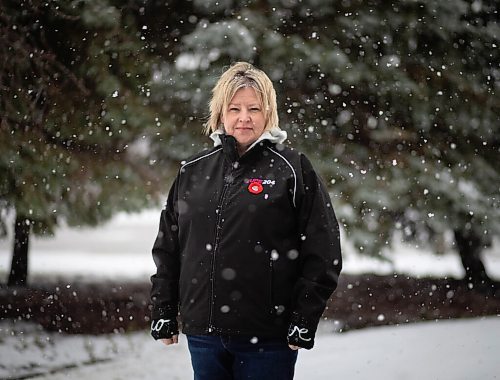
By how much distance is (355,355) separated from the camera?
6.07 metres

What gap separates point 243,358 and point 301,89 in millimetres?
4969

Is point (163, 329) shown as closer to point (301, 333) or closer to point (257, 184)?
point (301, 333)

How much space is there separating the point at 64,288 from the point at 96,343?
12.3 ft

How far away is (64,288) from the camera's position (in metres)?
10.7

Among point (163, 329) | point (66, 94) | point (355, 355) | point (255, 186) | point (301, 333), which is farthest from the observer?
point (66, 94)

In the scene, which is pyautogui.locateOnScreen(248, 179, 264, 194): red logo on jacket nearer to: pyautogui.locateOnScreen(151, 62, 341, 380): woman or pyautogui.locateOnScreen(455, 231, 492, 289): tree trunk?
pyautogui.locateOnScreen(151, 62, 341, 380): woman

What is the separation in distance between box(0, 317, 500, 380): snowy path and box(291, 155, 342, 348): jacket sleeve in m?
3.37

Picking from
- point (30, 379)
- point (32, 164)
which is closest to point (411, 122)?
point (32, 164)

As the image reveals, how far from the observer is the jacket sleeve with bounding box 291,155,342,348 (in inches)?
85.4

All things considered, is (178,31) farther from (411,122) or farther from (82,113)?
(411,122)

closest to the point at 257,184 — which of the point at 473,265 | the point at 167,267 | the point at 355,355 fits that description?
the point at 167,267

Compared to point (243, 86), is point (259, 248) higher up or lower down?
lower down

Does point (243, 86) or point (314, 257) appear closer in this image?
point (314, 257)

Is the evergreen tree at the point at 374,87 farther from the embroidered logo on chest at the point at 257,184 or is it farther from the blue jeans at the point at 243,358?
the blue jeans at the point at 243,358
